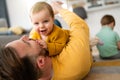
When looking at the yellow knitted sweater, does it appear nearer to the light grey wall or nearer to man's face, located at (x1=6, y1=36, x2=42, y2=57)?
man's face, located at (x1=6, y1=36, x2=42, y2=57)

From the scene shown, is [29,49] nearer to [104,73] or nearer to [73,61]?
[73,61]

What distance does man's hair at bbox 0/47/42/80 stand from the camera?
0.70 m

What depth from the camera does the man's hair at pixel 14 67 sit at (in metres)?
0.70

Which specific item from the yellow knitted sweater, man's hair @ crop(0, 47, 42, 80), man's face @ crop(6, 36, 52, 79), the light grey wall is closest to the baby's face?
the yellow knitted sweater

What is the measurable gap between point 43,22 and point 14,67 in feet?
2.08

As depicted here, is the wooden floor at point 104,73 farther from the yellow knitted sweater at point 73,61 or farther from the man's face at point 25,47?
the man's face at point 25,47

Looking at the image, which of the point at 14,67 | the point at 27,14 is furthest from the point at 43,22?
the point at 27,14

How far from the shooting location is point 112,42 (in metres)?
2.86

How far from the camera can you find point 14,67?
2.34 ft

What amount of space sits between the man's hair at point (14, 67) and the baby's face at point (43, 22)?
50cm

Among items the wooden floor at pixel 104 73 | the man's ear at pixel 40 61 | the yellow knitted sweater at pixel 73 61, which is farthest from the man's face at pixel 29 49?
the wooden floor at pixel 104 73

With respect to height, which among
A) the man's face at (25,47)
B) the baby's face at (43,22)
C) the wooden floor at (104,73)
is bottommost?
the wooden floor at (104,73)

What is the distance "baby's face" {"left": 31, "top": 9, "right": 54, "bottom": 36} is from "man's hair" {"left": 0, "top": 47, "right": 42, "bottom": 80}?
1.64 ft

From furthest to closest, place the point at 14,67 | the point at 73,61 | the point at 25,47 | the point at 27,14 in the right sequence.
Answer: the point at 27,14
the point at 73,61
the point at 25,47
the point at 14,67
